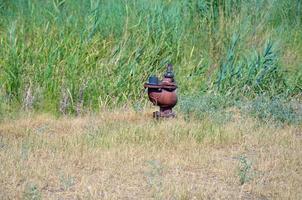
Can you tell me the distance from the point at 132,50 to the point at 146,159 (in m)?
2.50

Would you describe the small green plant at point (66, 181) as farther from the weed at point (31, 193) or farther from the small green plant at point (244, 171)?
the small green plant at point (244, 171)

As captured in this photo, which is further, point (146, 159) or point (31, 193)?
point (146, 159)

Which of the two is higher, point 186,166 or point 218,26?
point 218,26

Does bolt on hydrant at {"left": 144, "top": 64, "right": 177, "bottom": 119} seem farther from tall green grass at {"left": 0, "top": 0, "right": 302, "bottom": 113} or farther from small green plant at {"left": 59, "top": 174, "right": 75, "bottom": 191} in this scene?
small green plant at {"left": 59, "top": 174, "right": 75, "bottom": 191}

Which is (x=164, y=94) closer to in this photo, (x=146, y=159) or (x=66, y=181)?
(x=146, y=159)

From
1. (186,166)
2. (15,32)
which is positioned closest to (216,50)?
(15,32)

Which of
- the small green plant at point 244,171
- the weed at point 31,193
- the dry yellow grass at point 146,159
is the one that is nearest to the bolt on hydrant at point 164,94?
the dry yellow grass at point 146,159

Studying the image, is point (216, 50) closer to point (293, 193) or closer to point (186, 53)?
point (186, 53)

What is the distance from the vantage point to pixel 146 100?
5.99m

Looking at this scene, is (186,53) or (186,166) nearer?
(186,166)

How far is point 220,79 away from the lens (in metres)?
6.35

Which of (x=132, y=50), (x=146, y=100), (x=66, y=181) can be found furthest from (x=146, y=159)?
(x=132, y=50)

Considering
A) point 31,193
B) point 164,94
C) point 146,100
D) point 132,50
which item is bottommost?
point 146,100

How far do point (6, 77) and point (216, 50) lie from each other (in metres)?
2.68
